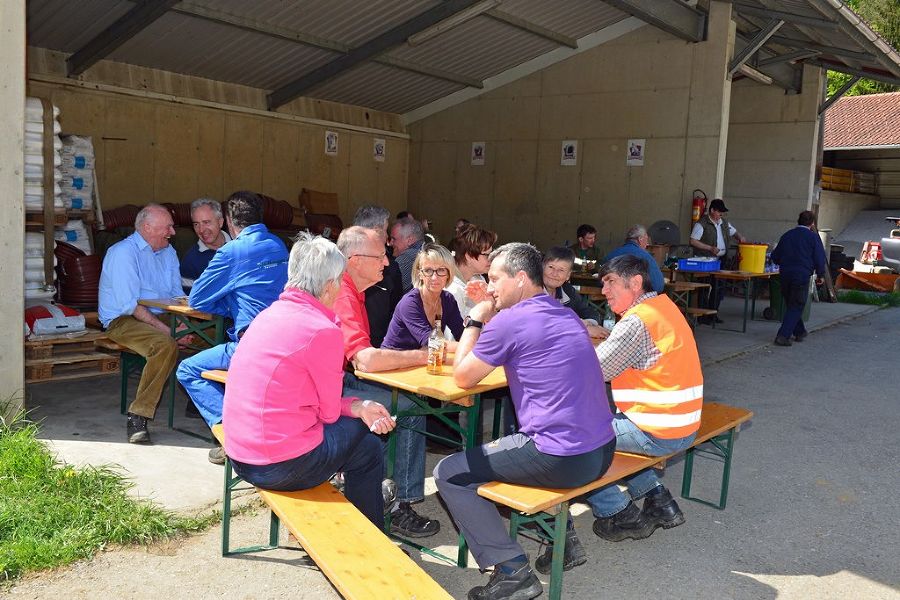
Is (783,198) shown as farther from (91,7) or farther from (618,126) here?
(91,7)

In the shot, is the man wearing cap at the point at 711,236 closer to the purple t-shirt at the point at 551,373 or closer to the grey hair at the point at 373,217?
the grey hair at the point at 373,217

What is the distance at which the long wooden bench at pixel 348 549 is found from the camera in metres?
2.46

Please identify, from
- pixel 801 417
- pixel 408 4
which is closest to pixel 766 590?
pixel 801 417

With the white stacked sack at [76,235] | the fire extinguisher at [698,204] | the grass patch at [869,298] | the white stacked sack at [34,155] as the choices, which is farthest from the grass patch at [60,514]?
the grass patch at [869,298]

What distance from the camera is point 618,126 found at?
541 inches

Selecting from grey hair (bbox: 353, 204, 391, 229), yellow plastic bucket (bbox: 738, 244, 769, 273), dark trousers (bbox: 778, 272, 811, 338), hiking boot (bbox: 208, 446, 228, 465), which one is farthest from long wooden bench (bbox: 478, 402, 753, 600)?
yellow plastic bucket (bbox: 738, 244, 769, 273)

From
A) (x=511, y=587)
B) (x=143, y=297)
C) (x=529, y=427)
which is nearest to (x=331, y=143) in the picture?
(x=143, y=297)

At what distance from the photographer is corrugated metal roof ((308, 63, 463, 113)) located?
44.4 ft

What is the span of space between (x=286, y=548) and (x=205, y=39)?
30.6 ft

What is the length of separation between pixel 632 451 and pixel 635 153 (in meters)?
10.6

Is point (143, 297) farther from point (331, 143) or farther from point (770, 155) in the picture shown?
point (770, 155)

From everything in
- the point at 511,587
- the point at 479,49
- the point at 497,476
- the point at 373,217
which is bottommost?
the point at 511,587

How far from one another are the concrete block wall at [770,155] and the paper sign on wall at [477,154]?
507 cm

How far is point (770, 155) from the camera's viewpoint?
51.2ft
